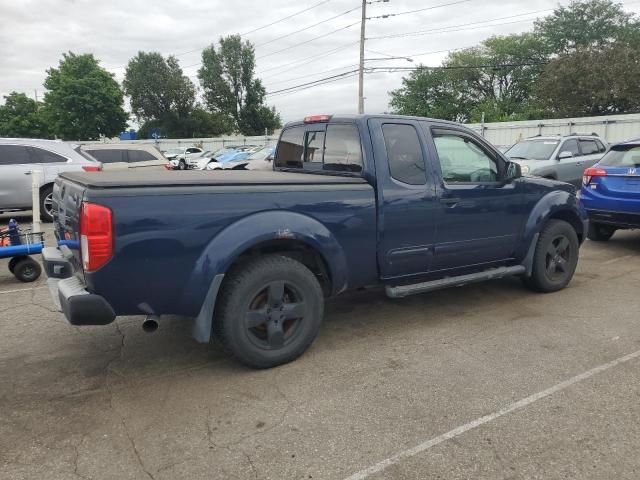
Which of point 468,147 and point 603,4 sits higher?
point 603,4

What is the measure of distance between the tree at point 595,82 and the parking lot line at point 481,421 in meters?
36.6

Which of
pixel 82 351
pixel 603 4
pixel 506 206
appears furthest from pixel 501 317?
pixel 603 4

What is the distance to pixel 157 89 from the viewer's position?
191ft

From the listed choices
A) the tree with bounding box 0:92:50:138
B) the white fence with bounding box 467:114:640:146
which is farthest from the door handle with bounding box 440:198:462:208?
the tree with bounding box 0:92:50:138

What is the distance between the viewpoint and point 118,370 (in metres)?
3.68

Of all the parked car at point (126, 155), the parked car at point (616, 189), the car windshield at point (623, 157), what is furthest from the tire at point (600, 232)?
the parked car at point (126, 155)

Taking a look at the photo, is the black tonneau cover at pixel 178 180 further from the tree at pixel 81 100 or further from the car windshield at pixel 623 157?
the tree at pixel 81 100

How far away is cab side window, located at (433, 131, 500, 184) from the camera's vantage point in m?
4.48

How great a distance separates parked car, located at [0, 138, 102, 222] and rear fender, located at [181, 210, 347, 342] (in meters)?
7.87

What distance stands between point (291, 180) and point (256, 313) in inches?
39.0

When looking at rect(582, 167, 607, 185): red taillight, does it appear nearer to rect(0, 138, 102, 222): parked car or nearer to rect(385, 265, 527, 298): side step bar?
rect(385, 265, 527, 298): side step bar

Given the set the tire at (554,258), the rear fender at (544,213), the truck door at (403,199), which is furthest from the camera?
the tire at (554,258)

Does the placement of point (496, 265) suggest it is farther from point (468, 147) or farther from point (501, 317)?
point (468, 147)

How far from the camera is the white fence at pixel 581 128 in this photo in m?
20.3
